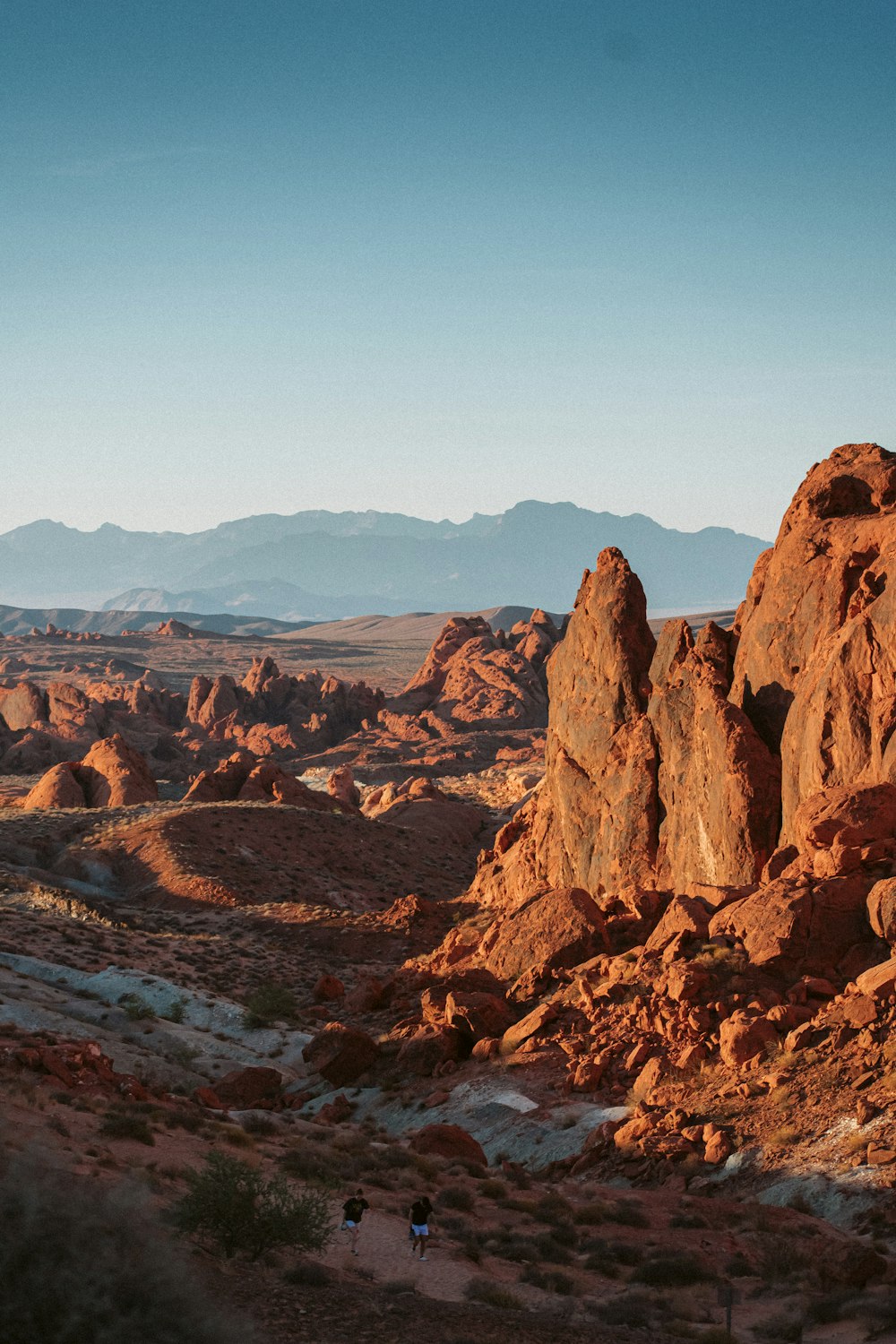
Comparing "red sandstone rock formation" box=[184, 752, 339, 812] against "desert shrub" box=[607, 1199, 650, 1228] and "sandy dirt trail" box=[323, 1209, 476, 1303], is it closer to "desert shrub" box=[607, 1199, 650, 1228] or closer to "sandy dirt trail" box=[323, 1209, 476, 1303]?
"desert shrub" box=[607, 1199, 650, 1228]

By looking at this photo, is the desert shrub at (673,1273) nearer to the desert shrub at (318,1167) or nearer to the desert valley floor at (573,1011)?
the desert valley floor at (573,1011)

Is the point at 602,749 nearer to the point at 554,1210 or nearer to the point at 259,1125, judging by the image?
the point at 259,1125

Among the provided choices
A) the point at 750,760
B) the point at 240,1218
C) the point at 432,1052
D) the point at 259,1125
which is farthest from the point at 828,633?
the point at 240,1218

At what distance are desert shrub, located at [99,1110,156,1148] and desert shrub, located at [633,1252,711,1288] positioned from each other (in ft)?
22.9

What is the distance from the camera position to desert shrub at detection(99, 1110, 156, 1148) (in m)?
16.5

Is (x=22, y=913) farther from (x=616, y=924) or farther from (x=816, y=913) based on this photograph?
(x=816, y=913)

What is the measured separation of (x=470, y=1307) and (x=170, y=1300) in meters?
4.58

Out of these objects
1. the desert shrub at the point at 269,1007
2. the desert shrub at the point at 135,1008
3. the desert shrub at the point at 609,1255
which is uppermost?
the desert shrub at the point at 609,1255

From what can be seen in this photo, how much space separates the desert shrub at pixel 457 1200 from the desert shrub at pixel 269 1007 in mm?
13128

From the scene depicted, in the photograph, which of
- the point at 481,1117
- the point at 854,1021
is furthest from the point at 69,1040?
the point at 854,1021

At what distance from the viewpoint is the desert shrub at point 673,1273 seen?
13782 mm

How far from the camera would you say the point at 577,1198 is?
56.0 ft

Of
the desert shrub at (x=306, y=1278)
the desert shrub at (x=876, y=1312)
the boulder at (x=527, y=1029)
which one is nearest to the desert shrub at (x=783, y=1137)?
the desert shrub at (x=876, y=1312)

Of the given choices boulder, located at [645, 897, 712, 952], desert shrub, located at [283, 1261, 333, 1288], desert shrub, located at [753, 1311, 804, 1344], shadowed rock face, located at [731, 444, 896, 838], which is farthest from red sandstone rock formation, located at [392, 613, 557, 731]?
desert shrub, located at [753, 1311, 804, 1344]
